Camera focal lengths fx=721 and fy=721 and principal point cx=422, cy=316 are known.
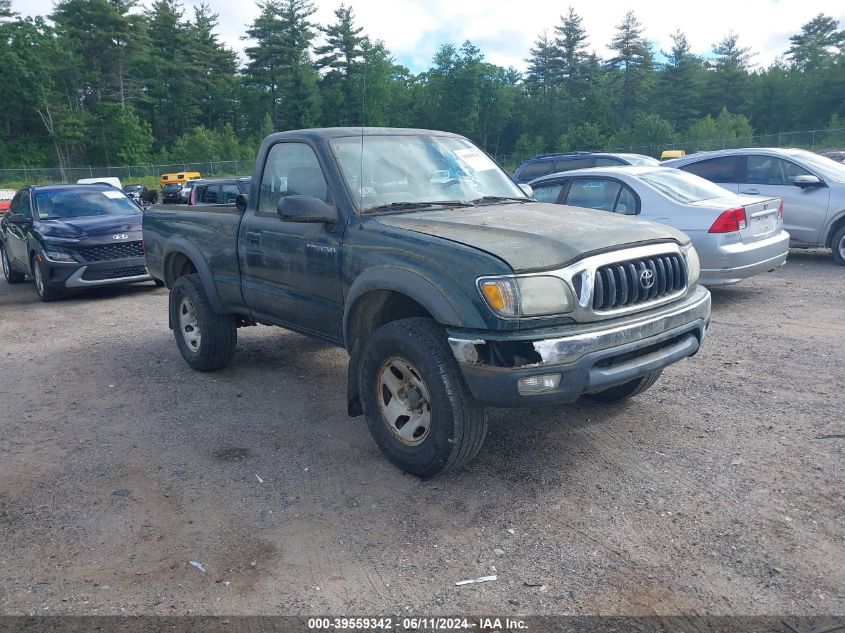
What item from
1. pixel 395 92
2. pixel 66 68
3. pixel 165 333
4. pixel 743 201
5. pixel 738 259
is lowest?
pixel 165 333

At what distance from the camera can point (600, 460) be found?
14.3 feet

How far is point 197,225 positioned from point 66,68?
240 ft

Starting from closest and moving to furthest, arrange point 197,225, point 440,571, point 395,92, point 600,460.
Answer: point 440,571
point 600,460
point 197,225
point 395,92

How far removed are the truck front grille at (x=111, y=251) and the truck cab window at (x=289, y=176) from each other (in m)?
5.69

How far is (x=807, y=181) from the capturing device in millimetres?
10320

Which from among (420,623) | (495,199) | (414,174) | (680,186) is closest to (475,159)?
(495,199)

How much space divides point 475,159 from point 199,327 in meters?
2.81

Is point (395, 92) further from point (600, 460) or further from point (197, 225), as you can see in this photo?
point (600, 460)

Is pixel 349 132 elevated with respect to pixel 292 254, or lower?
elevated

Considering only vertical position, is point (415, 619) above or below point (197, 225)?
below

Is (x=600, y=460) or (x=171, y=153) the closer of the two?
(x=600, y=460)

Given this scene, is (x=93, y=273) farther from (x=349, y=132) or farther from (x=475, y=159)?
(x=475, y=159)

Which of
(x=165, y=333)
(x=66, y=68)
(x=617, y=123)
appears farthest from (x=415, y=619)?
(x=66, y=68)

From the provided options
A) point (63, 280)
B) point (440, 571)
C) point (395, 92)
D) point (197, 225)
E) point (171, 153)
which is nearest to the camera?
point (440, 571)
